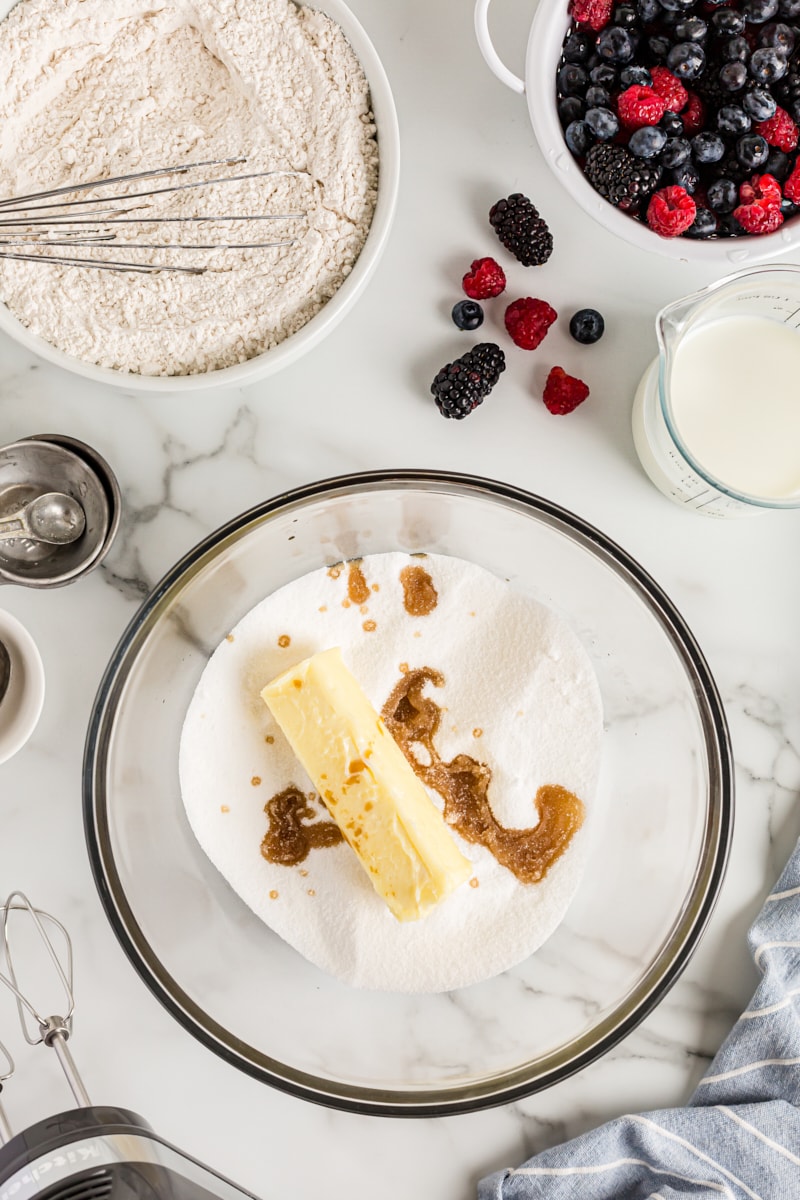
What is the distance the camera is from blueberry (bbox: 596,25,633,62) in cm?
86

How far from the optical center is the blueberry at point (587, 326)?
997mm

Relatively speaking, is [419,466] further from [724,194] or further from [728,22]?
[728,22]

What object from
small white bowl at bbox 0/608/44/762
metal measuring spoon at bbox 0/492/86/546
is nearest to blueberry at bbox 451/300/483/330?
metal measuring spoon at bbox 0/492/86/546

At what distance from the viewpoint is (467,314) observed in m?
0.99

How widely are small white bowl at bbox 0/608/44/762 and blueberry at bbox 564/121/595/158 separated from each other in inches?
28.1

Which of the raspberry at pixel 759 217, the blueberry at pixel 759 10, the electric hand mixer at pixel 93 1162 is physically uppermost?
the blueberry at pixel 759 10

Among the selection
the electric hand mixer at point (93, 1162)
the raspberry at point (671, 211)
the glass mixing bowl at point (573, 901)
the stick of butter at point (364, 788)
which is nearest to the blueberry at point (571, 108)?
the raspberry at point (671, 211)

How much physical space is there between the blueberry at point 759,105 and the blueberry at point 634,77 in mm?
93

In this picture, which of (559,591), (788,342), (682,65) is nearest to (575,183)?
(682,65)

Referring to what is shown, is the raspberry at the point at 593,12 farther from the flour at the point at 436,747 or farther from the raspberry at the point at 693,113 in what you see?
the flour at the point at 436,747

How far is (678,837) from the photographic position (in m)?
1.00

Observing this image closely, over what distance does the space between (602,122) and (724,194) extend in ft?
0.45

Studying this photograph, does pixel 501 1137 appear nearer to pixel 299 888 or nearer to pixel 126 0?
pixel 299 888

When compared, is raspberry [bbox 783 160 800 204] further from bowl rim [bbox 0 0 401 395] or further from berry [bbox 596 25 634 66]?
bowl rim [bbox 0 0 401 395]
